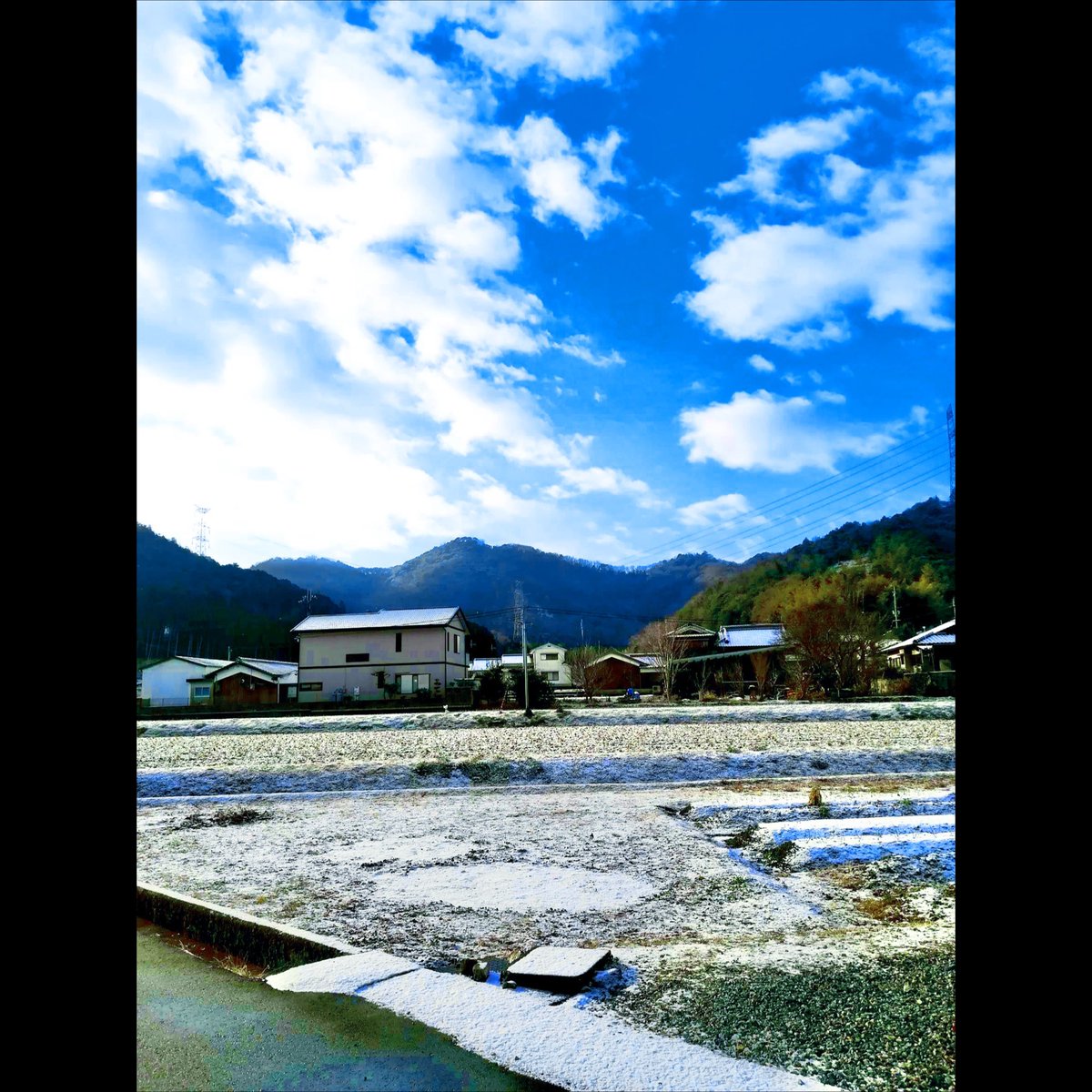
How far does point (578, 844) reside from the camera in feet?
22.5

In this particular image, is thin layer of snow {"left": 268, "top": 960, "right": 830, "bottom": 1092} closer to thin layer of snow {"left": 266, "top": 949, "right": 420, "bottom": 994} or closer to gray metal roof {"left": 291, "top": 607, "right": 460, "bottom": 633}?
thin layer of snow {"left": 266, "top": 949, "right": 420, "bottom": 994}

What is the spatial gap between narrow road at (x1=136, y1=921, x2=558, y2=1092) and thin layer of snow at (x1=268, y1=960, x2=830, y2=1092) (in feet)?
0.29

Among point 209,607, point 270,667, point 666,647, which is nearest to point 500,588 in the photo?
point 209,607

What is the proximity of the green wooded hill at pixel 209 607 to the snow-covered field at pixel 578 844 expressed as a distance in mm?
49420

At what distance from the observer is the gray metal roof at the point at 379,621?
33.1 meters

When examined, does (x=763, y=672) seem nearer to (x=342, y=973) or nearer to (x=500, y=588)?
(x=342, y=973)

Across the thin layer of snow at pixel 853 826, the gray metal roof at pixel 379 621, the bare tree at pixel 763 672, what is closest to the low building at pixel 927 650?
the bare tree at pixel 763 672

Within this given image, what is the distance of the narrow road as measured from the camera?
2732mm
